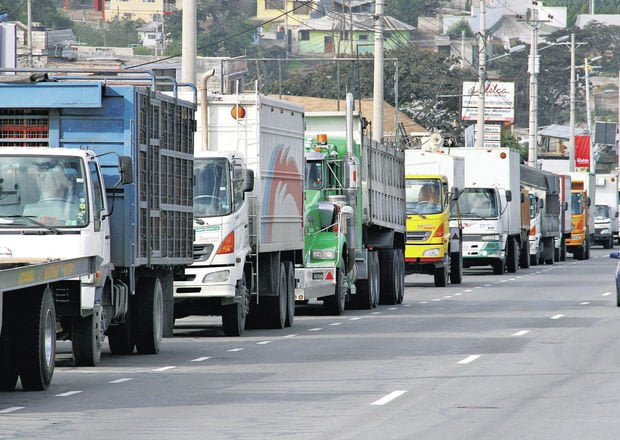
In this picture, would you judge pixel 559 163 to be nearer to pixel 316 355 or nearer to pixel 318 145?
pixel 318 145

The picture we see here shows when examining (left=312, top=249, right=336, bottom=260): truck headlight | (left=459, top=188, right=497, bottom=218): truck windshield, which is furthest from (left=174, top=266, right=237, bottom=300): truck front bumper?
(left=459, top=188, right=497, bottom=218): truck windshield

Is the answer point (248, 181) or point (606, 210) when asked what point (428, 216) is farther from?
point (606, 210)

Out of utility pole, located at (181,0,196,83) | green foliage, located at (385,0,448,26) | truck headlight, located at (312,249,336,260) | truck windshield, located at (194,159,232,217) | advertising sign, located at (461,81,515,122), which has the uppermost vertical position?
green foliage, located at (385,0,448,26)

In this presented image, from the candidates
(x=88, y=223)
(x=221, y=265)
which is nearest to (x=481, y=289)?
(x=221, y=265)

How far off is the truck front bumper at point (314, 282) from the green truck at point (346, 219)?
2 centimetres

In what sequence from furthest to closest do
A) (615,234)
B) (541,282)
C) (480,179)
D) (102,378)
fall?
(615,234)
(480,179)
(541,282)
(102,378)

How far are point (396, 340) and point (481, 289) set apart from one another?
53.7ft

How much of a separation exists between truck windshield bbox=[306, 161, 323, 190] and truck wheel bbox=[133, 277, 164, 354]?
8.37 metres

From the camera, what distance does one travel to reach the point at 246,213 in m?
23.6

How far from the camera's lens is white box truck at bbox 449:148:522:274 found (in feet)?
149

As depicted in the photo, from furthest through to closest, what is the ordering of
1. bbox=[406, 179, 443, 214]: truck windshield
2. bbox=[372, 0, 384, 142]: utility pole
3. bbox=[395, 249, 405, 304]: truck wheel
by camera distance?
bbox=[372, 0, 384, 142]: utility pole
bbox=[406, 179, 443, 214]: truck windshield
bbox=[395, 249, 405, 304]: truck wheel

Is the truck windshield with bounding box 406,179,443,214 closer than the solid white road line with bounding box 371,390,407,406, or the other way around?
the solid white road line with bounding box 371,390,407,406

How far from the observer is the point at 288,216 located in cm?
2575

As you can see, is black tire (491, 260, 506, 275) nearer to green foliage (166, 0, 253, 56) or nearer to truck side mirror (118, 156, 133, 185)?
truck side mirror (118, 156, 133, 185)
